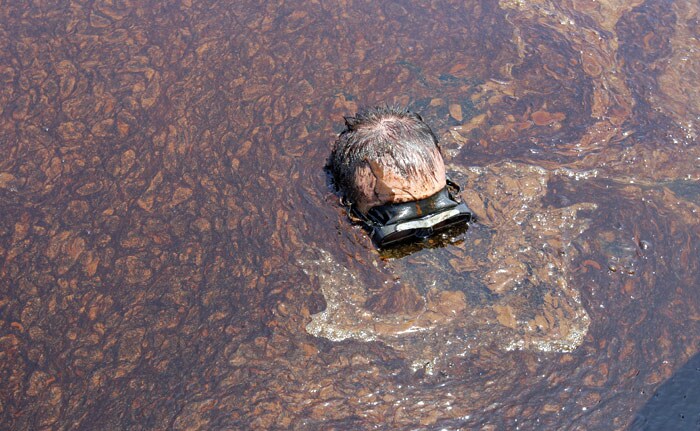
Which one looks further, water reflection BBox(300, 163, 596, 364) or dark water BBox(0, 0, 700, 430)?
water reflection BBox(300, 163, 596, 364)

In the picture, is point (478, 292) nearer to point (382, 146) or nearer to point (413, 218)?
point (413, 218)

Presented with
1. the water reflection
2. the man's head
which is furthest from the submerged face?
the water reflection

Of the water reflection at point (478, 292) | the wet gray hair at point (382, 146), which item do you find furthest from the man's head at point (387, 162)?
the water reflection at point (478, 292)

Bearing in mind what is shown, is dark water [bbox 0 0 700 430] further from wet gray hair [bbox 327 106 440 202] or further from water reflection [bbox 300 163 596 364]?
wet gray hair [bbox 327 106 440 202]

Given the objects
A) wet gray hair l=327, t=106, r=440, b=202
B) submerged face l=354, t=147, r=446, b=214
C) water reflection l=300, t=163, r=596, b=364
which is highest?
wet gray hair l=327, t=106, r=440, b=202

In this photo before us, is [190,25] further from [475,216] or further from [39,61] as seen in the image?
[475,216]

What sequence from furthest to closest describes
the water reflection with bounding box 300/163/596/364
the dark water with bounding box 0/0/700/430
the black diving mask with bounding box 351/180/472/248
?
the black diving mask with bounding box 351/180/472/248
the water reflection with bounding box 300/163/596/364
the dark water with bounding box 0/0/700/430

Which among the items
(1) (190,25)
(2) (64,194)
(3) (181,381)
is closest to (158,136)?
(2) (64,194)

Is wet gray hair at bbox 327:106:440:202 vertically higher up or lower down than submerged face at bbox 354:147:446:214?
higher up

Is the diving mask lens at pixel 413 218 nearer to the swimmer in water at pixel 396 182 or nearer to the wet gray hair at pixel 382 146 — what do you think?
the swimmer in water at pixel 396 182
